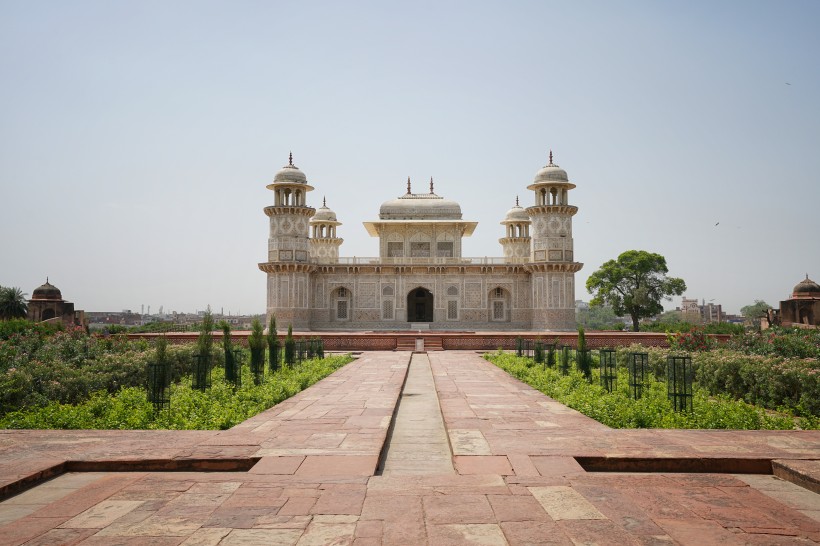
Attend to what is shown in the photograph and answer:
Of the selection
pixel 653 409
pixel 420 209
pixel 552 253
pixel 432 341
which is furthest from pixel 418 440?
pixel 420 209

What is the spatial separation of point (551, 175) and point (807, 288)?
1306 cm

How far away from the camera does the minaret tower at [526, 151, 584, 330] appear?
2869 cm

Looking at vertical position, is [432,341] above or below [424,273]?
below

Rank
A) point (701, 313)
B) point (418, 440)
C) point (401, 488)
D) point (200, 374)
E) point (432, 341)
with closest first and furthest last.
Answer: point (401, 488)
point (418, 440)
point (200, 374)
point (432, 341)
point (701, 313)

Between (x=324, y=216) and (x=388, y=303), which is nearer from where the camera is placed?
(x=388, y=303)

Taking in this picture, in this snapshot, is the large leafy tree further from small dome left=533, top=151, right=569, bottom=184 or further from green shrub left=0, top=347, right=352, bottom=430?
green shrub left=0, top=347, right=352, bottom=430

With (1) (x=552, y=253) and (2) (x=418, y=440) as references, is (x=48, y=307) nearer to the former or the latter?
(1) (x=552, y=253)

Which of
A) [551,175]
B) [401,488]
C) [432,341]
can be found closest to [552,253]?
[551,175]

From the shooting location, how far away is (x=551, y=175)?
29406mm

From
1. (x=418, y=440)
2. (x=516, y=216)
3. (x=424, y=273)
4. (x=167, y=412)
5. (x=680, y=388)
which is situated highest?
(x=516, y=216)

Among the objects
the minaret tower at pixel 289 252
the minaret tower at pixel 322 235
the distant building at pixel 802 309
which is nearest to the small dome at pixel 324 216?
the minaret tower at pixel 322 235

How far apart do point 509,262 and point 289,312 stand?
35.9 feet

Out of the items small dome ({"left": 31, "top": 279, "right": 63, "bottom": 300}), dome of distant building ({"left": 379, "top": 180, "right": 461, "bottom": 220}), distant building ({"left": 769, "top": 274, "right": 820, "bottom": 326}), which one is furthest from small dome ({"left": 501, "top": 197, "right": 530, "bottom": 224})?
small dome ({"left": 31, "top": 279, "right": 63, "bottom": 300})

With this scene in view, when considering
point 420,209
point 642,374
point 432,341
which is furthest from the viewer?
point 420,209
